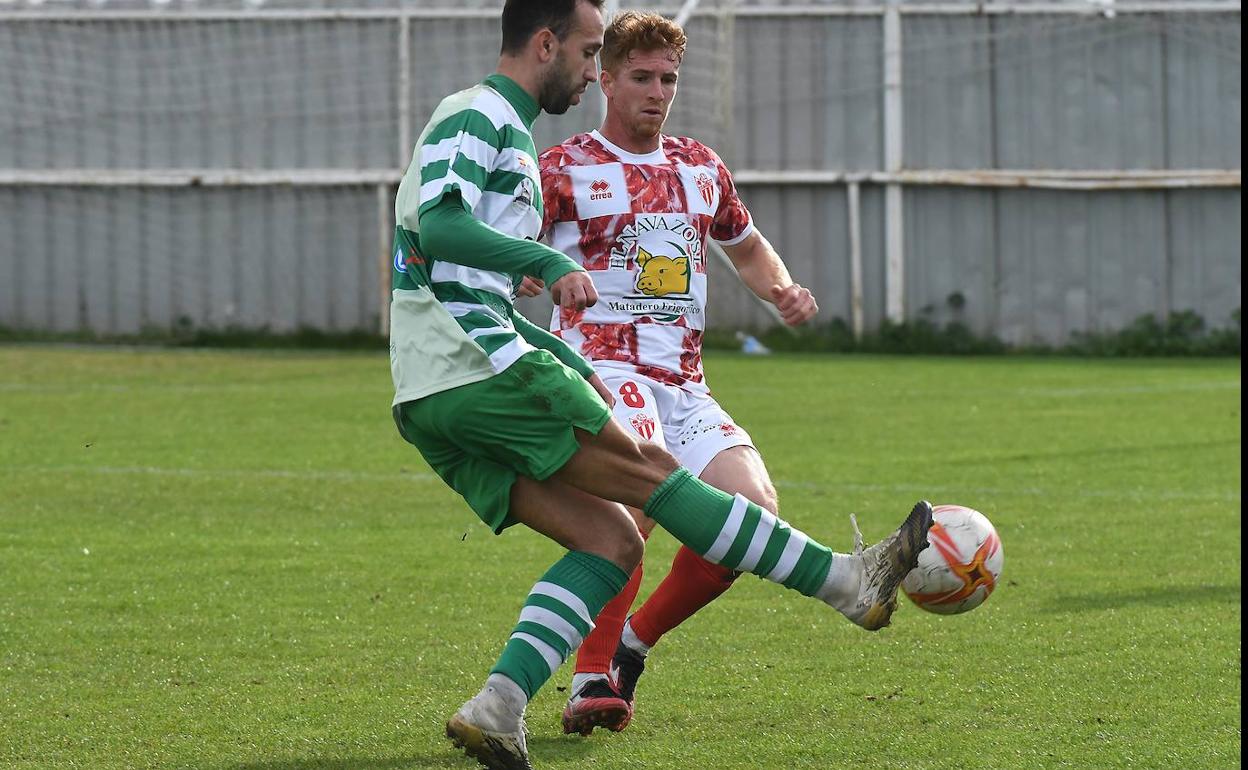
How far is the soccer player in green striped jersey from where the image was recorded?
13.3 ft

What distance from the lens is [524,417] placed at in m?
4.09

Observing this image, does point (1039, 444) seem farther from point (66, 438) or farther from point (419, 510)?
point (66, 438)

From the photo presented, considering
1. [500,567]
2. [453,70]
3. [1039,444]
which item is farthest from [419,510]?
[453,70]

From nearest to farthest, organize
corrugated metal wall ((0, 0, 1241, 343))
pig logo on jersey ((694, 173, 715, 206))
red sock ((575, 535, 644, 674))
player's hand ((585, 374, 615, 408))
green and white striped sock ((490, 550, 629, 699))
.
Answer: green and white striped sock ((490, 550, 629, 699)), player's hand ((585, 374, 615, 408)), red sock ((575, 535, 644, 674)), pig logo on jersey ((694, 173, 715, 206)), corrugated metal wall ((0, 0, 1241, 343))

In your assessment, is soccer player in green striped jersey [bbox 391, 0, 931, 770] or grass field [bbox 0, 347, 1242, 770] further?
grass field [bbox 0, 347, 1242, 770]

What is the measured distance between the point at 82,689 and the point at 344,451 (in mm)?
5902

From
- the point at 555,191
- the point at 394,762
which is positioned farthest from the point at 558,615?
the point at 555,191

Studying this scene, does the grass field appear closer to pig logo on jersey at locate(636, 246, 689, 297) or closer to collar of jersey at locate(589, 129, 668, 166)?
pig logo on jersey at locate(636, 246, 689, 297)

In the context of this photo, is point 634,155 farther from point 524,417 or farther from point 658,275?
point 524,417

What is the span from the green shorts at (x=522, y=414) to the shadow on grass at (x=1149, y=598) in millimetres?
2666

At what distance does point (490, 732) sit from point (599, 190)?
187cm

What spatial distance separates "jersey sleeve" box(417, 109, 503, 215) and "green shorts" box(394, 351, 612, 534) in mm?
397

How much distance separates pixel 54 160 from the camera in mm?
20734

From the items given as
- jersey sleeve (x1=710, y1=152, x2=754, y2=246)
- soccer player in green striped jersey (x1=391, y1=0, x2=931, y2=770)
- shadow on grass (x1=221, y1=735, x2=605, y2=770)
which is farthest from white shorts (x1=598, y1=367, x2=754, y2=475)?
shadow on grass (x1=221, y1=735, x2=605, y2=770)
